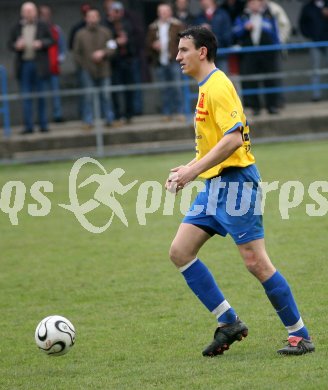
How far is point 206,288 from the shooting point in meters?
6.80

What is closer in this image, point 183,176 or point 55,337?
point 183,176

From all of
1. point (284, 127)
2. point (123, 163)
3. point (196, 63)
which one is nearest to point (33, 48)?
point (123, 163)

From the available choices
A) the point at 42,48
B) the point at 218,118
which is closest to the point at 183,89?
the point at 42,48

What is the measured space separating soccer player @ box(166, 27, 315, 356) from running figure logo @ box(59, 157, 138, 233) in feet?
17.8

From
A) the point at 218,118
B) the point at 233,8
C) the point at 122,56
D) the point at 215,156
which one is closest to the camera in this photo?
the point at 215,156

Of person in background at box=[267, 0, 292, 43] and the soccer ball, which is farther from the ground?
person in background at box=[267, 0, 292, 43]

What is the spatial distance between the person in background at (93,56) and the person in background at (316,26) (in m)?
3.80

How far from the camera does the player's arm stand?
20.6 feet

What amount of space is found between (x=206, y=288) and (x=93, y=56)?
11843mm

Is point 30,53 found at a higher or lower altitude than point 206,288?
higher

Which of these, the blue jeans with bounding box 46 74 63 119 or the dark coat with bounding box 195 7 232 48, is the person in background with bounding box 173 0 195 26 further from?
the blue jeans with bounding box 46 74 63 119

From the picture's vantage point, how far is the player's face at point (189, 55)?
6.57m

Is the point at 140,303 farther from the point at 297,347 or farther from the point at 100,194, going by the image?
the point at 100,194

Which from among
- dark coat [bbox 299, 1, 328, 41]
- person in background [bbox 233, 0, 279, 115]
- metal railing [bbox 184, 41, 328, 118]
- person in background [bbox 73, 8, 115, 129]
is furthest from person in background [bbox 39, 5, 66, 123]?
dark coat [bbox 299, 1, 328, 41]
